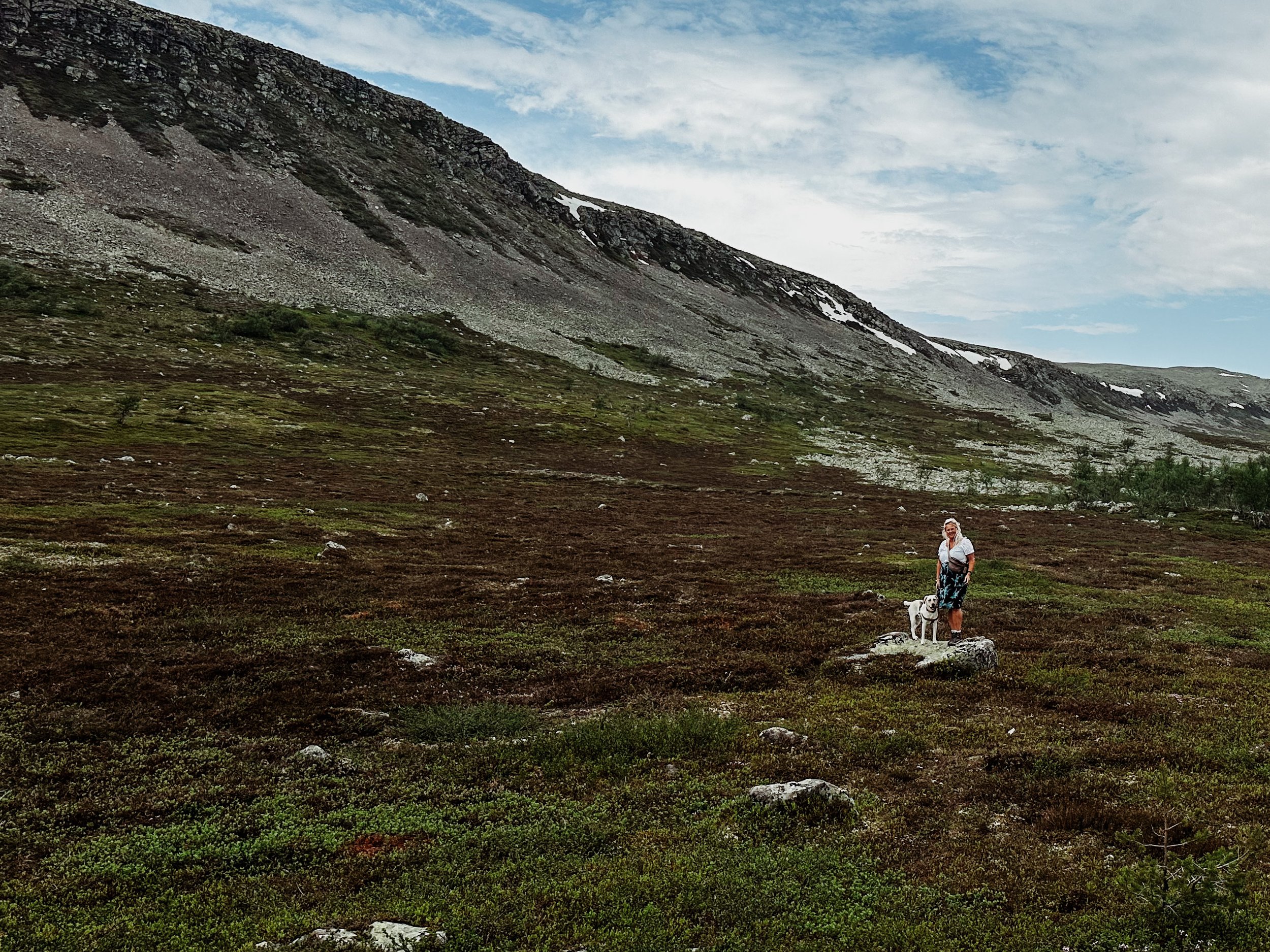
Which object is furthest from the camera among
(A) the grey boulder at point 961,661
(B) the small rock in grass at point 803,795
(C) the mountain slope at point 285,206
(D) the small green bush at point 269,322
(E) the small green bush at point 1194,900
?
(C) the mountain slope at point 285,206

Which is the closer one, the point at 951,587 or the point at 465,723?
the point at 465,723

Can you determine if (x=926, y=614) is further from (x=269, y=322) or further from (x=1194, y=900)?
(x=269, y=322)

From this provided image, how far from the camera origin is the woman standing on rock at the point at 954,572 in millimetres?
18672

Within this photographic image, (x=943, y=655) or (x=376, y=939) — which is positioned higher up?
(x=943, y=655)

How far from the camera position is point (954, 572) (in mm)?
18953

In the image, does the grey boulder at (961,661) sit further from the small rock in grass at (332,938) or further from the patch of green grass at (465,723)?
the small rock in grass at (332,938)

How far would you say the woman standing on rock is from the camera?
61.3 ft

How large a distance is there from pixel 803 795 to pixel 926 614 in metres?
10.3

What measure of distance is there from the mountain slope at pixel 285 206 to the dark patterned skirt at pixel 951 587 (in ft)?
379

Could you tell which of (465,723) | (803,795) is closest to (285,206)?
(465,723)

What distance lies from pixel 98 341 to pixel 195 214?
53.1 meters

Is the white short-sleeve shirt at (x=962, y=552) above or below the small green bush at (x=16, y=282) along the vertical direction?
below

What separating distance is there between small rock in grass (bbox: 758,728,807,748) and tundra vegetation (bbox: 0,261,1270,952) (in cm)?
15

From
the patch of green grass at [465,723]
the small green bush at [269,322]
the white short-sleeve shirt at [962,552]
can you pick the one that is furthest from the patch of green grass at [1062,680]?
the small green bush at [269,322]
